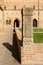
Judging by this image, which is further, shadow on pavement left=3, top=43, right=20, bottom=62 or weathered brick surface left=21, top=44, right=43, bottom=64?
shadow on pavement left=3, top=43, right=20, bottom=62

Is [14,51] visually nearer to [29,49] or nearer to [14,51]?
[14,51]

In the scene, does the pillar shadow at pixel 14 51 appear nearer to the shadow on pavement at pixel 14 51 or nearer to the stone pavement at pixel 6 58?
the shadow on pavement at pixel 14 51

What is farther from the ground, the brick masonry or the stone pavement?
the brick masonry

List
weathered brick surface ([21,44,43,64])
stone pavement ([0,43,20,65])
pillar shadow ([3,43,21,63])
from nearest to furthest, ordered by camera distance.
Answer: weathered brick surface ([21,44,43,64]) → stone pavement ([0,43,20,65]) → pillar shadow ([3,43,21,63])

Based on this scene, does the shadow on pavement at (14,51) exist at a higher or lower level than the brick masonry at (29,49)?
lower

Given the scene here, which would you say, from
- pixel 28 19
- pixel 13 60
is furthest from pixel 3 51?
pixel 28 19

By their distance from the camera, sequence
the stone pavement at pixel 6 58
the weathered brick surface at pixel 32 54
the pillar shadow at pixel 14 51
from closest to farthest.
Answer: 1. the weathered brick surface at pixel 32 54
2. the stone pavement at pixel 6 58
3. the pillar shadow at pixel 14 51

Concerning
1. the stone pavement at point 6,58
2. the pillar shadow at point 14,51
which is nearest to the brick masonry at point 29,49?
the stone pavement at point 6,58

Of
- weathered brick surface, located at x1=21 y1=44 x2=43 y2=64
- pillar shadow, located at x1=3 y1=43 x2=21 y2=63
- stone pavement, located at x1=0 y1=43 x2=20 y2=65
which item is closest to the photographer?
weathered brick surface, located at x1=21 y1=44 x2=43 y2=64

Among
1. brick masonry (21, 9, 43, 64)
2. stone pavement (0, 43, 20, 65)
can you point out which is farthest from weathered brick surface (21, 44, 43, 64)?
stone pavement (0, 43, 20, 65)

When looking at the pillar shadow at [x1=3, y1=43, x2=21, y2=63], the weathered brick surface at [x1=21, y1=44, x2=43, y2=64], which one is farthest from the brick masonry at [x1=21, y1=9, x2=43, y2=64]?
the pillar shadow at [x1=3, y1=43, x2=21, y2=63]

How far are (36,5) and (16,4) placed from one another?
2824 mm

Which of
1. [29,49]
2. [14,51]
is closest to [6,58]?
[14,51]

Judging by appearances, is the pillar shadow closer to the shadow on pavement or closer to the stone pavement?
the shadow on pavement
